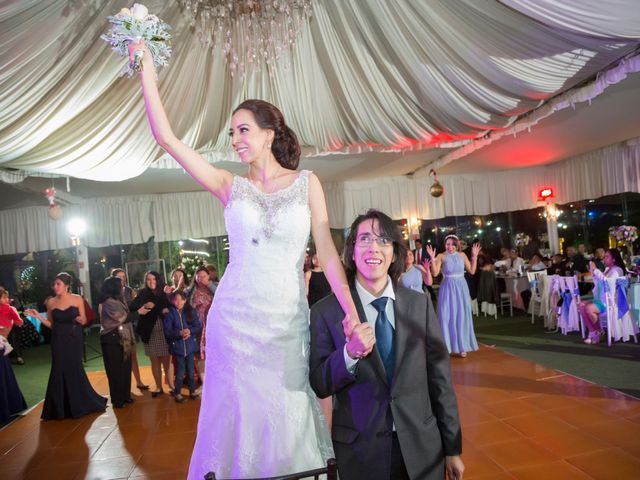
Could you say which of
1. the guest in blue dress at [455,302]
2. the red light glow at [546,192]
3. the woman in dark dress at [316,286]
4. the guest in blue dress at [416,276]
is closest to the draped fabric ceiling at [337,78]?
the guest in blue dress at [455,302]

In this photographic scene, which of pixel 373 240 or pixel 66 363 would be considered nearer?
pixel 373 240

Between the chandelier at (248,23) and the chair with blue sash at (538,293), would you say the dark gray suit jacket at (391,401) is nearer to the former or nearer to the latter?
the chandelier at (248,23)

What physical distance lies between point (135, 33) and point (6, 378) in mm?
5714

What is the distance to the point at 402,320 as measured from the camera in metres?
1.82

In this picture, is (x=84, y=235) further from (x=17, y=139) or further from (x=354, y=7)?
(x=354, y=7)

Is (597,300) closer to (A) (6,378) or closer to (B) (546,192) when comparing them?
(B) (546,192)

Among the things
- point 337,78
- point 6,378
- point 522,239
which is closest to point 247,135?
point 337,78

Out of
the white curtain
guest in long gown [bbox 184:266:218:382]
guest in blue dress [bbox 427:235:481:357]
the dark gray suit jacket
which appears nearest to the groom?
the dark gray suit jacket

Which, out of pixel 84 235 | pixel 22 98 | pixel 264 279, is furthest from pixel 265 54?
pixel 84 235

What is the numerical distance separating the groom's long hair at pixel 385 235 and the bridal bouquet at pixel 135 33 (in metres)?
0.88

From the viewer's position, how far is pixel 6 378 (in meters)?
6.00

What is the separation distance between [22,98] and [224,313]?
423cm

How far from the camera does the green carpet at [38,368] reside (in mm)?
7445

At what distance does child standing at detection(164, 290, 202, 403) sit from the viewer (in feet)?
20.1
